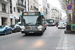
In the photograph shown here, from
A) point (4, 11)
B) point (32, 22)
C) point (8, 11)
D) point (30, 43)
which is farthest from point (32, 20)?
point (8, 11)

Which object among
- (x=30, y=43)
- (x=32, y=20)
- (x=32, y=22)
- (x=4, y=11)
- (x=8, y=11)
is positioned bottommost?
(x=30, y=43)

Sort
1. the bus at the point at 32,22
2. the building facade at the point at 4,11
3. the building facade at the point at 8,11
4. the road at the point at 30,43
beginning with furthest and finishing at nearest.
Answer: the building facade at the point at 8,11, the building facade at the point at 4,11, the bus at the point at 32,22, the road at the point at 30,43

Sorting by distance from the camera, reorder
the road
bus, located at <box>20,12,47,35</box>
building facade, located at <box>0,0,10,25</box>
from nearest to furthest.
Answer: the road, bus, located at <box>20,12,47,35</box>, building facade, located at <box>0,0,10,25</box>

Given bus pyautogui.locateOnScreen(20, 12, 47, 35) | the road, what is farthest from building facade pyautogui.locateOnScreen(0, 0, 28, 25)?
the road

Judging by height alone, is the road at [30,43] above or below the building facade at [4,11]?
below

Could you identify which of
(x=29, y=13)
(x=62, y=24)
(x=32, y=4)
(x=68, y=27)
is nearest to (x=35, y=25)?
(x=29, y=13)

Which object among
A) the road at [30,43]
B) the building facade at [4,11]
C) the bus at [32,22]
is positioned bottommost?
the road at [30,43]

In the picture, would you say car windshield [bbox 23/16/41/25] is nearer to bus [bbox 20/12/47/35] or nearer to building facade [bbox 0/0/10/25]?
bus [bbox 20/12/47/35]

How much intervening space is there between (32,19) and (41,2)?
68.9m

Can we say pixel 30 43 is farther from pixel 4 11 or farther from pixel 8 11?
pixel 8 11

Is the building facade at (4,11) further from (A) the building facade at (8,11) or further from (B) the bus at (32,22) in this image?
(B) the bus at (32,22)

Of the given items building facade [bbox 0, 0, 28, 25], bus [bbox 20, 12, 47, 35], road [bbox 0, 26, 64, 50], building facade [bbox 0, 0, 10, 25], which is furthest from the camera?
building facade [bbox 0, 0, 28, 25]

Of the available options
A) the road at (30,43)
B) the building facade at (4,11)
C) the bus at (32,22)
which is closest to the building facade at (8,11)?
the building facade at (4,11)

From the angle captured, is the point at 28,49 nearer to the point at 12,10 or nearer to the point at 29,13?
the point at 29,13
